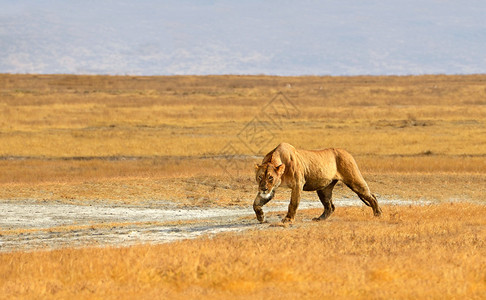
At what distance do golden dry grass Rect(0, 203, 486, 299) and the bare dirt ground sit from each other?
1.89 m

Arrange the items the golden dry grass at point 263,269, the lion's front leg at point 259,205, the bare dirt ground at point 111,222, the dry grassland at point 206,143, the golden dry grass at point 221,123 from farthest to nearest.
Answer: the golden dry grass at point 221,123
the dry grassland at point 206,143
the lion's front leg at point 259,205
the bare dirt ground at point 111,222
the golden dry grass at point 263,269

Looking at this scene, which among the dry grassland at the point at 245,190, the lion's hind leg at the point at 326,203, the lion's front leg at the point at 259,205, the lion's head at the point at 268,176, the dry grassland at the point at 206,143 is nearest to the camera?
the dry grassland at the point at 245,190

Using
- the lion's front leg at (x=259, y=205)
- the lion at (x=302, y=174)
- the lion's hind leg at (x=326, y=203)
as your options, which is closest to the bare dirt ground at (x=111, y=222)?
the lion's front leg at (x=259, y=205)

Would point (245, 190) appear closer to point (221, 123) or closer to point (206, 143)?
point (206, 143)

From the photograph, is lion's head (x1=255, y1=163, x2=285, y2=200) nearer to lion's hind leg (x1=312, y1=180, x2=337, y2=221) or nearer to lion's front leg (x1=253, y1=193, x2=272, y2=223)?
lion's front leg (x1=253, y1=193, x2=272, y2=223)

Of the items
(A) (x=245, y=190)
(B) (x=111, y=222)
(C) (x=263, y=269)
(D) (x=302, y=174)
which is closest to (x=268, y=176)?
(D) (x=302, y=174)

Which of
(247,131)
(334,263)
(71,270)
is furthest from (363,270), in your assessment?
(247,131)

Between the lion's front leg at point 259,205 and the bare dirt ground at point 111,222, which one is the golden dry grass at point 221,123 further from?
the lion's front leg at point 259,205

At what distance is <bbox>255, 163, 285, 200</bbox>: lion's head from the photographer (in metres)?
17.1

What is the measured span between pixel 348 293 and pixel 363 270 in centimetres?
112

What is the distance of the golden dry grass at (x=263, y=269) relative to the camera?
1123 centimetres

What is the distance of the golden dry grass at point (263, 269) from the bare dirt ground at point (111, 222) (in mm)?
1887

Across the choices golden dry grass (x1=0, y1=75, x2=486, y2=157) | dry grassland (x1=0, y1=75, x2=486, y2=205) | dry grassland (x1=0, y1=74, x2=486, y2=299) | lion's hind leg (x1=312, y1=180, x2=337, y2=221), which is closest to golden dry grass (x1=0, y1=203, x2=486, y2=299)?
dry grassland (x1=0, y1=74, x2=486, y2=299)

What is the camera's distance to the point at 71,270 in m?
12.1
